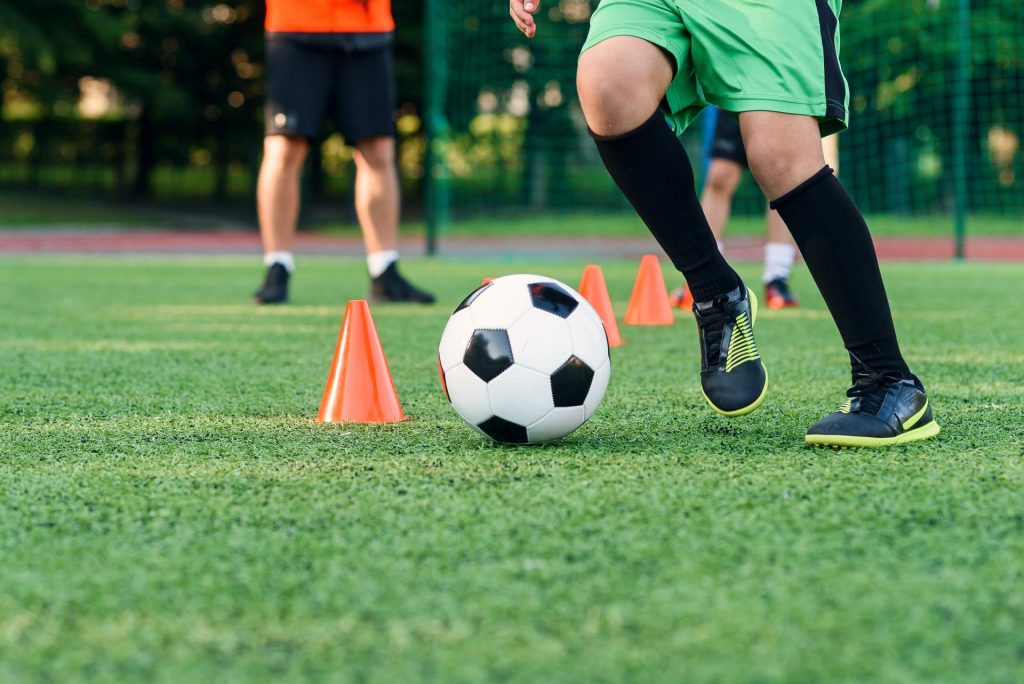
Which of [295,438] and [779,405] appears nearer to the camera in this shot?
[295,438]

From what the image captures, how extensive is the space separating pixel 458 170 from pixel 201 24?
44.6ft

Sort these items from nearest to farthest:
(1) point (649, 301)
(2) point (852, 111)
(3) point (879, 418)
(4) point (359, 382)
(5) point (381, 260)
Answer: (3) point (879, 418) → (4) point (359, 382) → (1) point (649, 301) → (5) point (381, 260) → (2) point (852, 111)

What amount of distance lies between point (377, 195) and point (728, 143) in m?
1.70

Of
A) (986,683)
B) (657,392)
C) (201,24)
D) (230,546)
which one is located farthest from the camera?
(201,24)

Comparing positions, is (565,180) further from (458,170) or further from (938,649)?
(938,649)

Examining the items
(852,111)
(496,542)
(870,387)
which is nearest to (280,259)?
(870,387)

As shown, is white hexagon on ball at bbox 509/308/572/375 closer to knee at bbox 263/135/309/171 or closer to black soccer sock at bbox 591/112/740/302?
black soccer sock at bbox 591/112/740/302

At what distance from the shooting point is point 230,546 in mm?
1703

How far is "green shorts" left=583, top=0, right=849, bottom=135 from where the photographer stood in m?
2.47

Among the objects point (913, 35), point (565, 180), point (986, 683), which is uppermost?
point (913, 35)

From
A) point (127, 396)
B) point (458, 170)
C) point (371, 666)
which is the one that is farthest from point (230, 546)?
point (458, 170)

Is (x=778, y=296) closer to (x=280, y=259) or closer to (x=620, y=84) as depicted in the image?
(x=280, y=259)

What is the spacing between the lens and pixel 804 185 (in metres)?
2.50

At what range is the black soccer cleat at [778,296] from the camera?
567 cm
